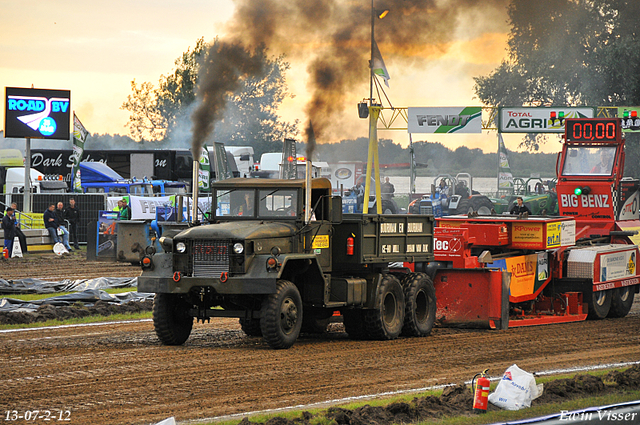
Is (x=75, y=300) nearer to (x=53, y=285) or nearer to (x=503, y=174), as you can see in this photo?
(x=53, y=285)

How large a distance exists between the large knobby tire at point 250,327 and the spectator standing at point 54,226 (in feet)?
52.7

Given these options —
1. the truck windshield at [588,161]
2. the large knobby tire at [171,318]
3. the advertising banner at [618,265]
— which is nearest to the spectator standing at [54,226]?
the truck windshield at [588,161]

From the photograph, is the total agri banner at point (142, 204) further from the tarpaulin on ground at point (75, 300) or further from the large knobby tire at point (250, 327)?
the large knobby tire at point (250, 327)

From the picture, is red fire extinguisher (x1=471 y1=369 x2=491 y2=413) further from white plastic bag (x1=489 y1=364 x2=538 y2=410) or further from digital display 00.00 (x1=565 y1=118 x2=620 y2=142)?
digital display 00.00 (x1=565 y1=118 x2=620 y2=142)

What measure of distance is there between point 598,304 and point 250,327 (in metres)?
6.88

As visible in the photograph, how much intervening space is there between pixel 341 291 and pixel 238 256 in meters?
1.81

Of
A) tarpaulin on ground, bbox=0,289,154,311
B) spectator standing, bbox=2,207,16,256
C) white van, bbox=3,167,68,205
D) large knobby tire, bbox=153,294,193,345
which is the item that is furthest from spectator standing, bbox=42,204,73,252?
large knobby tire, bbox=153,294,193,345

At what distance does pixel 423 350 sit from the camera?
10789 millimetres

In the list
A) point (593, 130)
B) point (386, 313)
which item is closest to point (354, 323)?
point (386, 313)

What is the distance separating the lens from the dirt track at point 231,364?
7383 mm

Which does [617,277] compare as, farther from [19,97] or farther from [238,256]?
[19,97]

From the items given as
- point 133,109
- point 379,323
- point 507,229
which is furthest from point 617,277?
point 133,109

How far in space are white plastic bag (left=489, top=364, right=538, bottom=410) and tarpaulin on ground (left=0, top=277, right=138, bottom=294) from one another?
1160 cm

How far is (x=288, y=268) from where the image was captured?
10805mm
